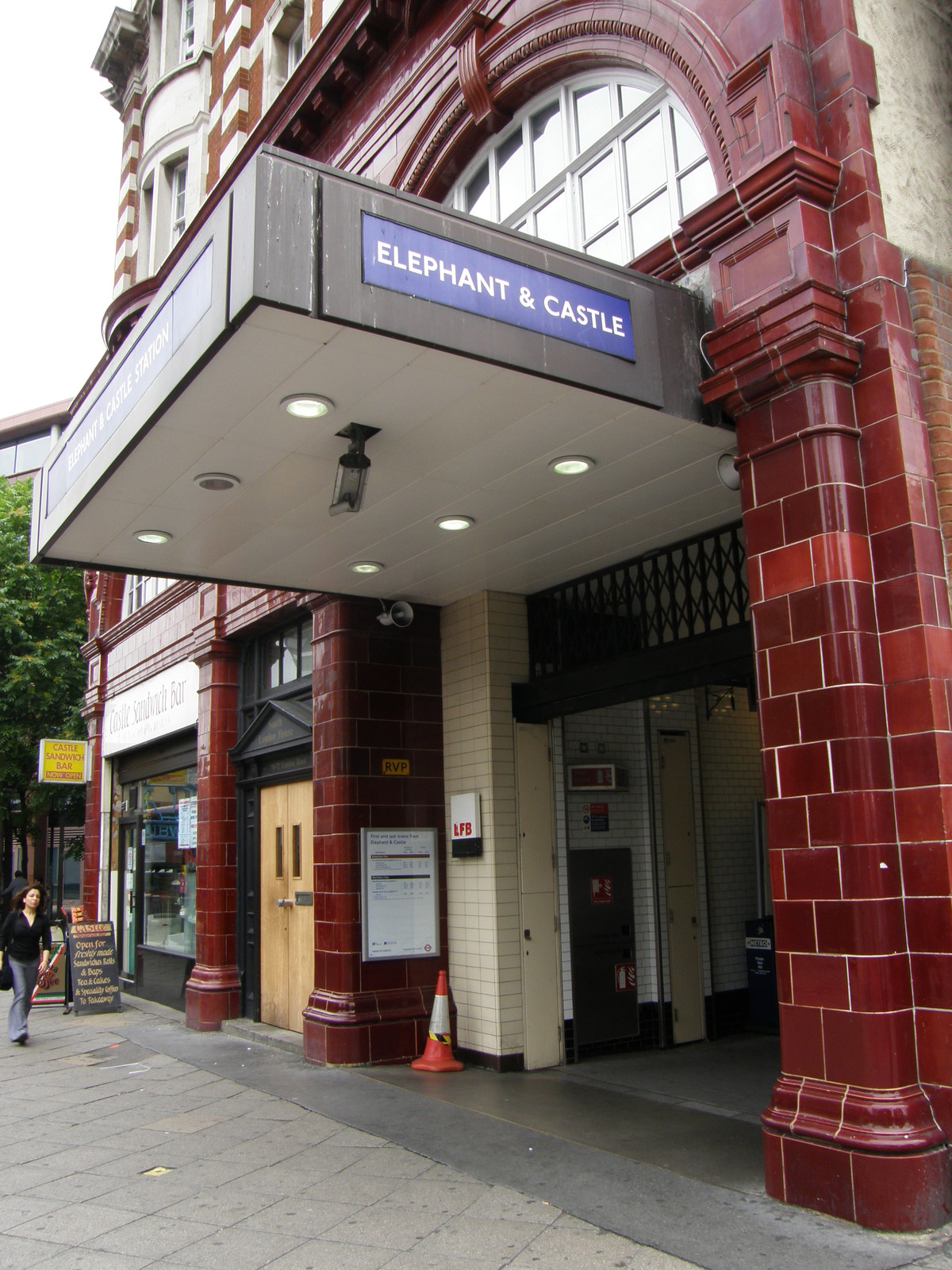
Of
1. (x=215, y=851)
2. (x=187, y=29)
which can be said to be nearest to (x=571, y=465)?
(x=215, y=851)

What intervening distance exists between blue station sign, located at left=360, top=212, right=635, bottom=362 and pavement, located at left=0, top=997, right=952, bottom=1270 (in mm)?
4383

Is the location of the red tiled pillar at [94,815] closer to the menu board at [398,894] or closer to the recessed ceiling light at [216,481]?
the menu board at [398,894]

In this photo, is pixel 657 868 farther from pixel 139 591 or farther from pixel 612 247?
pixel 139 591

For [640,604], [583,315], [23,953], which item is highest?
[583,315]

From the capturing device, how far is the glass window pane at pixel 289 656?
11391 mm

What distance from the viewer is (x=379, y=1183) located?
5898 mm

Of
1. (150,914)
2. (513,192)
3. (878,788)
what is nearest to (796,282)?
(878,788)

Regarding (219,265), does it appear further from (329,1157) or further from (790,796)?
(329,1157)

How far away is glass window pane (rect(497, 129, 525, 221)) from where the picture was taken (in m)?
8.64

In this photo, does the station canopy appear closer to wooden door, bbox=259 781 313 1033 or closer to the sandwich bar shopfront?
wooden door, bbox=259 781 313 1033

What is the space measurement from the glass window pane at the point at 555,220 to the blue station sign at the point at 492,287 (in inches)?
98.8

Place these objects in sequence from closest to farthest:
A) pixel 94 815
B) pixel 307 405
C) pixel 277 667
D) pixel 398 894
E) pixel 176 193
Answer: pixel 307 405, pixel 398 894, pixel 277 667, pixel 176 193, pixel 94 815

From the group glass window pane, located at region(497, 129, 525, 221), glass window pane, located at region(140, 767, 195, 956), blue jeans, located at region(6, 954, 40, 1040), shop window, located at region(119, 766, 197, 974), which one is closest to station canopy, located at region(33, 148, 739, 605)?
glass window pane, located at region(497, 129, 525, 221)

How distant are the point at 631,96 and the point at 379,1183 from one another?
24.0ft
